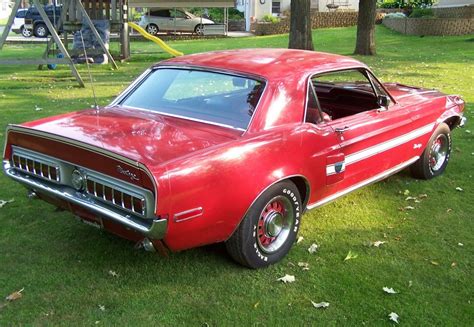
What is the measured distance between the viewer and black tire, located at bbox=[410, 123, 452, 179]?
213 inches

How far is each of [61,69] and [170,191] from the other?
1258cm

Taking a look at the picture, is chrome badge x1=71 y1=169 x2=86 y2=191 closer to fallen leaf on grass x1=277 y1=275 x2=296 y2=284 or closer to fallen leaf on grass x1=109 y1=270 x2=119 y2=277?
fallen leaf on grass x1=109 y1=270 x2=119 y2=277

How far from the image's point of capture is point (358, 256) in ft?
12.9

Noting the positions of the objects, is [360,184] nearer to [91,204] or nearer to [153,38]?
[91,204]

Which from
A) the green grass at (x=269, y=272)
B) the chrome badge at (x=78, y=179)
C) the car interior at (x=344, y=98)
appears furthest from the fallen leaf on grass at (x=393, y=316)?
the car interior at (x=344, y=98)

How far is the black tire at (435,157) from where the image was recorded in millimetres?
5402

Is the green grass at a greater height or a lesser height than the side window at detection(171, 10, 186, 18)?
lesser

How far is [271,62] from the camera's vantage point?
13.6ft

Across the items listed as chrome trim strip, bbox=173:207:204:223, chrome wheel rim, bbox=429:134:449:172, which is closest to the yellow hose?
chrome wheel rim, bbox=429:134:449:172

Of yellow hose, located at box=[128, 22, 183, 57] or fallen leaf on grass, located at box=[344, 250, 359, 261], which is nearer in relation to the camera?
fallen leaf on grass, located at box=[344, 250, 359, 261]

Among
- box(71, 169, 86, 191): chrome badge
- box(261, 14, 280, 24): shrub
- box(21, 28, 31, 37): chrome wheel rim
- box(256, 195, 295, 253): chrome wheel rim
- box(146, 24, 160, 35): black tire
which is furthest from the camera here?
box(261, 14, 280, 24): shrub

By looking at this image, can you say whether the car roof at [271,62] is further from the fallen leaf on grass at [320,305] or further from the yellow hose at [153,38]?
the yellow hose at [153,38]

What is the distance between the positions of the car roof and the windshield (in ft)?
0.26

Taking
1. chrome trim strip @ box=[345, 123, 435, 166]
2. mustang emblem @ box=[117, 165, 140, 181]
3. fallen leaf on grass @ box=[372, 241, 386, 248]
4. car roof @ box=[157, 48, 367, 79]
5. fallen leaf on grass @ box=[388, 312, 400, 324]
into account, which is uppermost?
car roof @ box=[157, 48, 367, 79]
